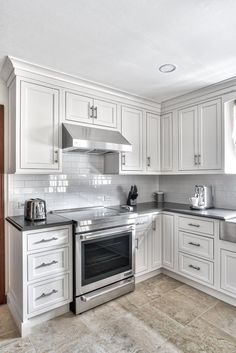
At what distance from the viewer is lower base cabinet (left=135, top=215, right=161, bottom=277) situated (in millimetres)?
2842

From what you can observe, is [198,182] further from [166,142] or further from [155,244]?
[155,244]

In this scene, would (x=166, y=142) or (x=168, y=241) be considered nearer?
(x=168, y=241)

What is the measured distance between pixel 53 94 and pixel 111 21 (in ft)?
3.47

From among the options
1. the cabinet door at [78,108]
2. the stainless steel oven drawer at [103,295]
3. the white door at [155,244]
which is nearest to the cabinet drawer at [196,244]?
the white door at [155,244]

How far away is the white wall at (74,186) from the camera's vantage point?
2510 millimetres

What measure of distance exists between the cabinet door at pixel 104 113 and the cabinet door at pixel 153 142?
2.11 feet

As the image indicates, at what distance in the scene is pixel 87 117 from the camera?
266cm

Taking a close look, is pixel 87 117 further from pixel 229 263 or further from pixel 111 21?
pixel 229 263

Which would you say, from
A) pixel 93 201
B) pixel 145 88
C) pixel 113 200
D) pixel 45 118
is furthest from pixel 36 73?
pixel 113 200

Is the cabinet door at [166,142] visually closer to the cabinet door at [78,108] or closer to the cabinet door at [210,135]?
the cabinet door at [210,135]

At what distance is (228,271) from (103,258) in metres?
1.36

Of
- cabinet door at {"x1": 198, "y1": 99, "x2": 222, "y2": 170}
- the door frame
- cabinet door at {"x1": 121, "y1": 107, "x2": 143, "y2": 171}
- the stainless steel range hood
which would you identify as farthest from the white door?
the door frame

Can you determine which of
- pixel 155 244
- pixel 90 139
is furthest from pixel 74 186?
pixel 155 244

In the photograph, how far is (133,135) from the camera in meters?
3.14
